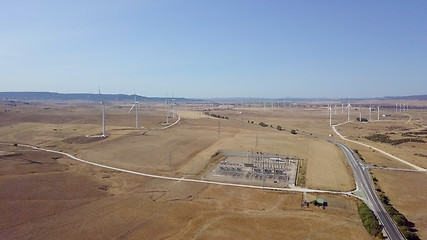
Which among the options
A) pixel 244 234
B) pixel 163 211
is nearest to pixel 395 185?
pixel 244 234

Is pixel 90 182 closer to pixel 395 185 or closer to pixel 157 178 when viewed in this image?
pixel 157 178

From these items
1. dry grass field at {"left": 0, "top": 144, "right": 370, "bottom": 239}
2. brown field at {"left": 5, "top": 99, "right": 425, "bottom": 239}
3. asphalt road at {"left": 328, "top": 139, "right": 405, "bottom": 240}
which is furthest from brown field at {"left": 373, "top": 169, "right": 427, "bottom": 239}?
dry grass field at {"left": 0, "top": 144, "right": 370, "bottom": 239}

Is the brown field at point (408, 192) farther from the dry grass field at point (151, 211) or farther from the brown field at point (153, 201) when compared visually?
the dry grass field at point (151, 211)

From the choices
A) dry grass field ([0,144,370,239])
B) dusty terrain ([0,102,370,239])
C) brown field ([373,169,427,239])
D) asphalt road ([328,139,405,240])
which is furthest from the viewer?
brown field ([373,169,427,239])

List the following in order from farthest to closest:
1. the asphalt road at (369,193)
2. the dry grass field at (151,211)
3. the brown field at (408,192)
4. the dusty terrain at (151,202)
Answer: the brown field at (408,192) < the asphalt road at (369,193) < the dusty terrain at (151,202) < the dry grass field at (151,211)

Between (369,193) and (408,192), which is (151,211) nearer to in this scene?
(369,193)

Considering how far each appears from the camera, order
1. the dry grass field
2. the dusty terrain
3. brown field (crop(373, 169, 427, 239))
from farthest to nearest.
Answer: brown field (crop(373, 169, 427, 239)), the dusty terrain, the dry grass field

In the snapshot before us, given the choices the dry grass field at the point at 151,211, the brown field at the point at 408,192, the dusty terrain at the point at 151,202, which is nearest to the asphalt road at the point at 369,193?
the dusty terrain at the point at 151,202

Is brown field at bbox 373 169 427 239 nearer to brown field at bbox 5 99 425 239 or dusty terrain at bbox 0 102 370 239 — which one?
brown field at bbox 5 99 425 239
